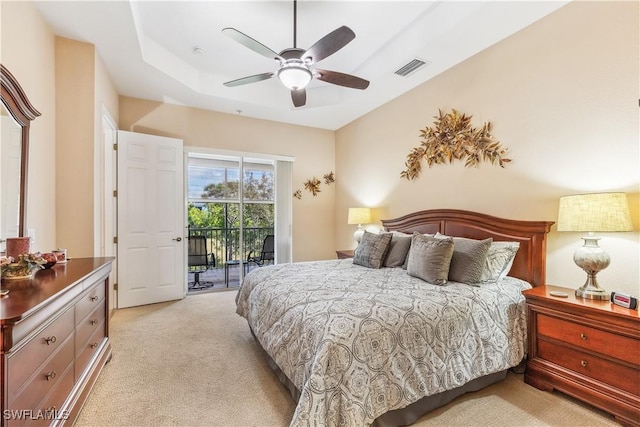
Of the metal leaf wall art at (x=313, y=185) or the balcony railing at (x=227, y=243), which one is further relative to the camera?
the metal leaf wall art at (x=313, y=185)

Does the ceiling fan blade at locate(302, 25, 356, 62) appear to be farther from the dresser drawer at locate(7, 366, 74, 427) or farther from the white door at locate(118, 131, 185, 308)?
the white door at locate(118, 131, 185, 308)

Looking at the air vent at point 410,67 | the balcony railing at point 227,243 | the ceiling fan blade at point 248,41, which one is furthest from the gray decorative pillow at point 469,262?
the balcony railing at point 227,243

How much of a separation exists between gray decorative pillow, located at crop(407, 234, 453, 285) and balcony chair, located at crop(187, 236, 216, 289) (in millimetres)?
3433

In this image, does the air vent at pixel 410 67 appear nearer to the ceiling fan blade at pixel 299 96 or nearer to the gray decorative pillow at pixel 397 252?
the ceiling fan blade at pixel 299 96

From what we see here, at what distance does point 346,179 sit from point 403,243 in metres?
2.41

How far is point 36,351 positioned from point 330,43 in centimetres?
245

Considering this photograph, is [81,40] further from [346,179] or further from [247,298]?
[346,179]

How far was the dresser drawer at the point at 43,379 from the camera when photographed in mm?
1145

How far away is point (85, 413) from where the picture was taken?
1842 millimetres

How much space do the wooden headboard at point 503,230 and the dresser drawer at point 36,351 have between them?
3253mm

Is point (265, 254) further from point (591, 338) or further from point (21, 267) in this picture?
point (591, 338)

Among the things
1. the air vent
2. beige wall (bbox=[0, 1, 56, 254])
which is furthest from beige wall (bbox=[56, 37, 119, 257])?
the air vent

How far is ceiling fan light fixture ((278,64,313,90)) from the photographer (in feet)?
8.01

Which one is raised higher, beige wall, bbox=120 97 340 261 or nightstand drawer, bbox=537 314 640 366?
beige wall, bbox=120 97 340 261
